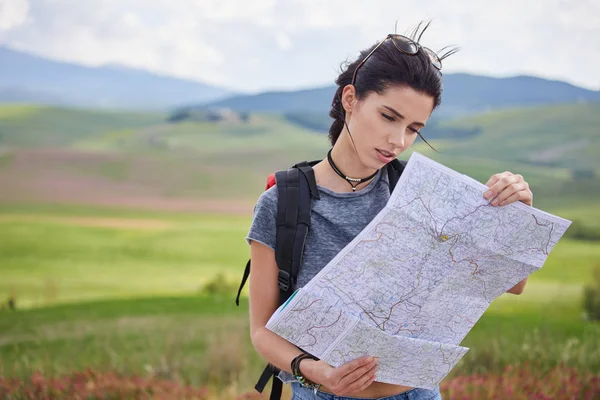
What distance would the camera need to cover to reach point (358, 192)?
1.37 m

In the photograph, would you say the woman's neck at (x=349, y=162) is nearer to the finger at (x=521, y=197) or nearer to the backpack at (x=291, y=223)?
the backpack at (x=291, y=223)

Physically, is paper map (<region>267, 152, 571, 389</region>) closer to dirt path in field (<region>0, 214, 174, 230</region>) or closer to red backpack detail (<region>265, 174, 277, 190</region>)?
red backpack detail (<region>265, 174, 277, 190</region>)

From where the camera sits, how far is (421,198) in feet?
4.02

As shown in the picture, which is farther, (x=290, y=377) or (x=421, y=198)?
(x=290, y=377)

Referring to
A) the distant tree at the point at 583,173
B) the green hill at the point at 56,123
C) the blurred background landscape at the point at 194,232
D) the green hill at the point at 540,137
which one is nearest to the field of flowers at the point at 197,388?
the blurred background landscape at the point at 194,232

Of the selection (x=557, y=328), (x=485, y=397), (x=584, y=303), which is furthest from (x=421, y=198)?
(x=584, y=303)

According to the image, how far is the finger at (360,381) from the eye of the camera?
1234mm

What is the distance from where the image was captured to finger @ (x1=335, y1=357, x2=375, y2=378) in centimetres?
121

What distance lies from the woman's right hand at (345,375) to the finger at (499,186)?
15.0 inches

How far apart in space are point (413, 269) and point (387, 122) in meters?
0.29

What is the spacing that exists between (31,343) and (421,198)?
15.6 ft

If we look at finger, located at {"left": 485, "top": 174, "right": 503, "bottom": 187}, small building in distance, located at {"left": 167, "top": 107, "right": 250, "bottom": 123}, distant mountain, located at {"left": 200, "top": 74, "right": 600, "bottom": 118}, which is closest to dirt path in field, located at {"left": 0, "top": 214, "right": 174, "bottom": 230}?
small building in distance, located at {"left": 167, "top": 107, "right": 250, "bottom": 123}

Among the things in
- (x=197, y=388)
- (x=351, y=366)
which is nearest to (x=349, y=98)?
(x=351, y=366)

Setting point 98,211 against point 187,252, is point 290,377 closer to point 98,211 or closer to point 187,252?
point 187,252
